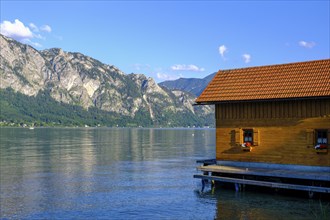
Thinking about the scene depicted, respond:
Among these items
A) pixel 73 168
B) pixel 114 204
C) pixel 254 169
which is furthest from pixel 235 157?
pixel 73 168

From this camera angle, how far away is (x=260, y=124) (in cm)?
3603

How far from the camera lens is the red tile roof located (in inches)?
1335

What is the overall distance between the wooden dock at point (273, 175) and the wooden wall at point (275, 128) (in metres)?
0.47

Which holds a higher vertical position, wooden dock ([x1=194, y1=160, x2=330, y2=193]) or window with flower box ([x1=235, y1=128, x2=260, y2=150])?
window with flower box ([x1=235, y1=128, x2=260, y2=150])

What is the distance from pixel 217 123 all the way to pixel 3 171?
98.1 feet

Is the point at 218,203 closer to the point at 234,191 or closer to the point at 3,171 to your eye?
the point at 234,191

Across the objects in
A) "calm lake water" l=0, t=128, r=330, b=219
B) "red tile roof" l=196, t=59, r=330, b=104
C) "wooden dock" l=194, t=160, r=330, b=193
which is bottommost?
"calm lake water" l=0, t=128, r=330, b=219

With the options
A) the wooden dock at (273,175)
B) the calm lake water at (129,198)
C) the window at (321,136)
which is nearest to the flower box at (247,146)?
the wooden dock at (273,175)

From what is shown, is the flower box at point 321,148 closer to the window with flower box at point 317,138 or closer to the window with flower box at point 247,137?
the window with flower box at point 317,138

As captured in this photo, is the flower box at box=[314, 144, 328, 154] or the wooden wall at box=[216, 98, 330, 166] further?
the wooden wall at box=[216, 98, 330, 166]

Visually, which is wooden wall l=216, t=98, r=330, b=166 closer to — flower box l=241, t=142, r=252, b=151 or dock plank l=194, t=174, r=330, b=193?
flower box l=241, t=142, r=252, b=151

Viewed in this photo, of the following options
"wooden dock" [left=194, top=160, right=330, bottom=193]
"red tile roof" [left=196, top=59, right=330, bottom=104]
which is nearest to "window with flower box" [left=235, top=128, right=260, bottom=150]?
"wooden dock" [left=194, top=160, right=330, bottom=193]

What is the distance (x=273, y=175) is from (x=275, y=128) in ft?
14.6

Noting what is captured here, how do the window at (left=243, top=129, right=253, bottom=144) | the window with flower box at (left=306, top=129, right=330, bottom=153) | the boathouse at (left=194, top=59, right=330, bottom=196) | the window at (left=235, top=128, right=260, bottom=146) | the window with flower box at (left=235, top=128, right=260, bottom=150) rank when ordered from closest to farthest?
the window with flower box at (left=306, top=129, right=330, bottom=153)
the boathouse at (left=194, top=59, right=330, bottom=196)
the window with flower box at (left=235, top=128, right=260, bottom=150)
the window at (left=235, top=128, right=260, bottom=146)
the window at (left=243, top=129, right=253, bottom=144)
